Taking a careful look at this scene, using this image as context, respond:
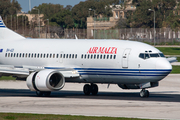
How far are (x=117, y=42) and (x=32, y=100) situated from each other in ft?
26.0

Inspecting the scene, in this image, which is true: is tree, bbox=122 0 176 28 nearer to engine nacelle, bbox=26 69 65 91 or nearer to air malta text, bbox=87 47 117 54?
air malta text, bbox=87 47 117 54

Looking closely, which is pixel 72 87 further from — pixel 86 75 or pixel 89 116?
pixel 89 116

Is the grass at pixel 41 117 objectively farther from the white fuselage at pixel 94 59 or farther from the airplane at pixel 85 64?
the white fuselage at pixel 94 59

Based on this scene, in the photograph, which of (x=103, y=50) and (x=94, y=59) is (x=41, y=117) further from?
(x=103, y=50)

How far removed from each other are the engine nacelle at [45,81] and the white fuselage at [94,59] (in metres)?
1.43

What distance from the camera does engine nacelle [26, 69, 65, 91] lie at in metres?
29.9

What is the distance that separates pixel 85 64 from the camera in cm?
3116

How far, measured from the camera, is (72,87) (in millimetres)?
40656

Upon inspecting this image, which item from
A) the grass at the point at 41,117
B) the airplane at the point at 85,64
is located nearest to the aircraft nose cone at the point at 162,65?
the airplane at the point at 85,64

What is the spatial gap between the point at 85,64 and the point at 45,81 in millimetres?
3466

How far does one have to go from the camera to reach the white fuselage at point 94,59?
2880 centimetres

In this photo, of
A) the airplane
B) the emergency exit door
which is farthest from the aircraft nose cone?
the emergency exit door

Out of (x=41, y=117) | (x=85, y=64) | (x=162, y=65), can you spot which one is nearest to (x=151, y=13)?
(x=85, y=64)

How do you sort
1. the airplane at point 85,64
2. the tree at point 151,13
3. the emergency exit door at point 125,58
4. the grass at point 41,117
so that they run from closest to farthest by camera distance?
the grass at point 41,117
the airplane at point 85,64
the emergency exit door at point 125,58
the tree at point 151,13
